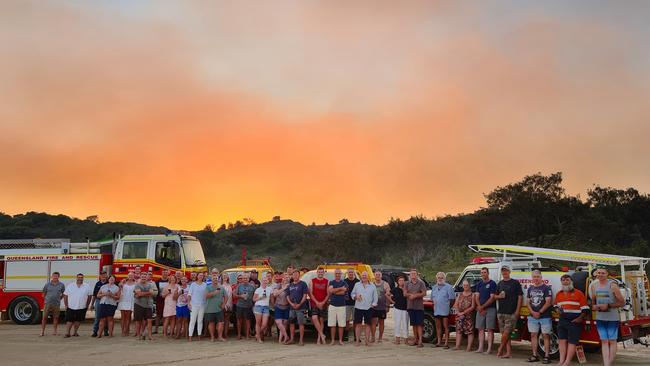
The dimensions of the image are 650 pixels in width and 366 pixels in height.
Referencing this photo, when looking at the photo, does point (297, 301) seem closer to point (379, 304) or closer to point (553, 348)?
point (379, 304)

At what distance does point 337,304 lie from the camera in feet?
48.5

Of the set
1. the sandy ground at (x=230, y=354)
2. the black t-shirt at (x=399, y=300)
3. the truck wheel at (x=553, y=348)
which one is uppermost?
the black t-shirt at (x=399, y=300)

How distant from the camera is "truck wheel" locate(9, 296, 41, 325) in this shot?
20453 mm

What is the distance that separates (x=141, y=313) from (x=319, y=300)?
4.91 meters

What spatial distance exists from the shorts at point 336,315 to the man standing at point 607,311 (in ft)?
19.1

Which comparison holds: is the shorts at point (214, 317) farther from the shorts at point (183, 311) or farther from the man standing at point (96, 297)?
the man standing at point (96, 297)

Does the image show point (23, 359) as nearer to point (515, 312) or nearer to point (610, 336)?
point (515, 312)

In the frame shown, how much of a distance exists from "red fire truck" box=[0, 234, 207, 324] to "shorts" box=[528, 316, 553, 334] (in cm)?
1182

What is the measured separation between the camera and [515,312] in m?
12.9

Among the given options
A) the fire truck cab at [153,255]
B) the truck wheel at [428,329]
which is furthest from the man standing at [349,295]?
the fire truck cab at [153,255]

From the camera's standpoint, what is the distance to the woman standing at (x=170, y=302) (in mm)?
16156

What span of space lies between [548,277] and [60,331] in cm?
1399

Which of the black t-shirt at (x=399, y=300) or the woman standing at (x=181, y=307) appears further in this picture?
the woman standing at (x=181, y=307)

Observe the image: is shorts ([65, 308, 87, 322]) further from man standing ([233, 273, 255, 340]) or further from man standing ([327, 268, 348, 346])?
man standing ([327, 268, 348, 346])
